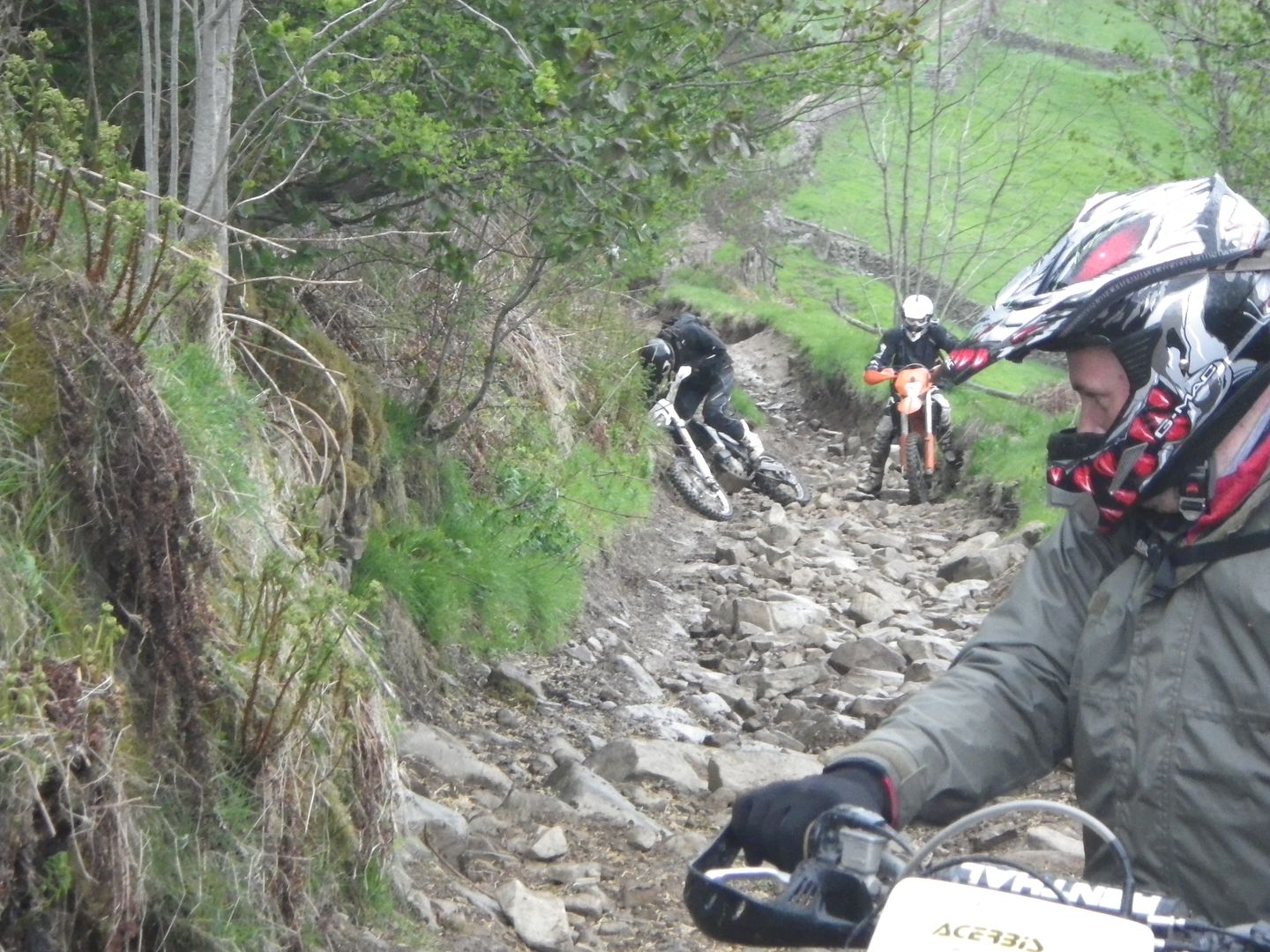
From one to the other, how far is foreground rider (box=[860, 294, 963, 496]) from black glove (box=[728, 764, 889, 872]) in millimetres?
14144

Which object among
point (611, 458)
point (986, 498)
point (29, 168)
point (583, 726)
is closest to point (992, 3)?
point (986, 498)

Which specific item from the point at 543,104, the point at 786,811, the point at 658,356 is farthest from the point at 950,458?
the point at 786,811

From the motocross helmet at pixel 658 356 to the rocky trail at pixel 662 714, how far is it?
5.70ft

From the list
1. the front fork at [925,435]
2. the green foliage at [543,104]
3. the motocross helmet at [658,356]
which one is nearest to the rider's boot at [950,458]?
the front fork at [925,435]

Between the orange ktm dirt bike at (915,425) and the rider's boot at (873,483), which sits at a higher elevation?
the orange ktm dirt bike at (915,425)

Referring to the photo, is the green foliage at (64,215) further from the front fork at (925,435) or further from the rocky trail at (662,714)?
the front fork at (925,435)

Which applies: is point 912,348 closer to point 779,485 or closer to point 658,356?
A: point 779,485

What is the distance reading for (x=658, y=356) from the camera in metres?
16.0

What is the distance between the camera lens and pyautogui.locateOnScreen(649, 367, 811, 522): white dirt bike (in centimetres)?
1541

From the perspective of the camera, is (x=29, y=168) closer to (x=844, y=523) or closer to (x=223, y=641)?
(x=223, y=641)

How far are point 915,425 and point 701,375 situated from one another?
2288 millimetres

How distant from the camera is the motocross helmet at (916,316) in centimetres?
1658

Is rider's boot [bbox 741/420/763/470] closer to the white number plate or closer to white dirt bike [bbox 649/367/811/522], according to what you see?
white dirt bike [bbox 649/367/811/522]

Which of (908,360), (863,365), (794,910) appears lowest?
(863,365)
